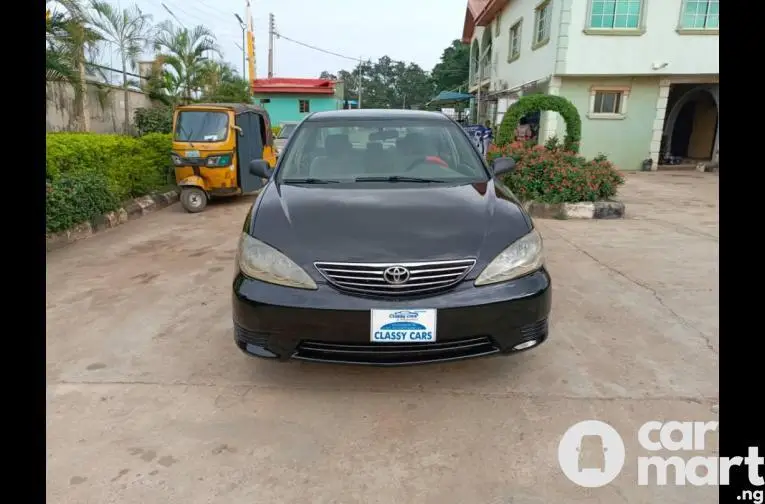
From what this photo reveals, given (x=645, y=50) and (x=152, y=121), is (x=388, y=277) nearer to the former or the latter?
(x=152, y=121)

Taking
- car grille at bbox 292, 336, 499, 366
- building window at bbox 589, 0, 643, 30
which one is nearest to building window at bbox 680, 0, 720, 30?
building window at bbox 589, 0, 643, 30

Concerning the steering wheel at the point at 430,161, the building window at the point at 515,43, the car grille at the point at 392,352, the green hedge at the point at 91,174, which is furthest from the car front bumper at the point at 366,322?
the building window at the point at 515,43

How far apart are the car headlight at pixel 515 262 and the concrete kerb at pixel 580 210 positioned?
5.31 meters

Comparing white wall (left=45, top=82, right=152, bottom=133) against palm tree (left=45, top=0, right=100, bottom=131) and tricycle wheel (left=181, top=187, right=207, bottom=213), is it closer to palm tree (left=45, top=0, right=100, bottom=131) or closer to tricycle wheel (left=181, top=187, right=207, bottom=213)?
palm tree (left=45, top=0, right=100, bottom=131)

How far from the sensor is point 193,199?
26.9ft

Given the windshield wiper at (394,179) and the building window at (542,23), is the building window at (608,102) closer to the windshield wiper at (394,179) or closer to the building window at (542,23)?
the building window at (542,23)

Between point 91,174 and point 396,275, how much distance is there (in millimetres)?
5738

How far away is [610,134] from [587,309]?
506 inches

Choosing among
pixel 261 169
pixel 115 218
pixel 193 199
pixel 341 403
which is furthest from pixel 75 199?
pixel 341 403

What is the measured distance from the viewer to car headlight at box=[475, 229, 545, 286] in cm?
251

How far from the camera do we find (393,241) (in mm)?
2520

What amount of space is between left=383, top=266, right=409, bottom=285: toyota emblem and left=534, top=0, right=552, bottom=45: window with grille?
48.2 feet

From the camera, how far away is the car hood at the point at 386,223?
2.49 m
